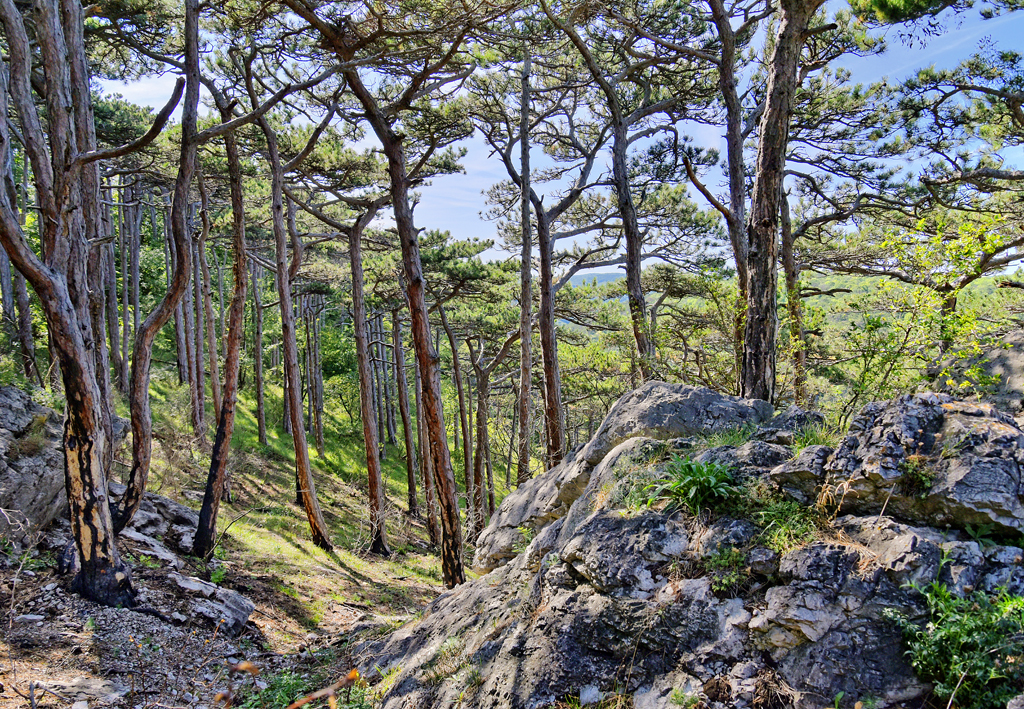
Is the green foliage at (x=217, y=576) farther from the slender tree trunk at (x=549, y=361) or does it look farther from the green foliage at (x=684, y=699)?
the green foliage at (x=684, y=699)

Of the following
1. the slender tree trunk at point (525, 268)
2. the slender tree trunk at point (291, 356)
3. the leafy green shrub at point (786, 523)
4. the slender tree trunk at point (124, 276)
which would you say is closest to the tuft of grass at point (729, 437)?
the leafy green shrub at point (786, 523)

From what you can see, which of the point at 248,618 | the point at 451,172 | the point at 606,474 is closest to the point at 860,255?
the point at 451,172

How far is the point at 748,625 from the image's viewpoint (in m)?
3.11

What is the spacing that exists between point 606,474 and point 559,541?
66cm

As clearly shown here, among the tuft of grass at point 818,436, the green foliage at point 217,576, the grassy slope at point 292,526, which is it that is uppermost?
the tuft of grass at point 818,436

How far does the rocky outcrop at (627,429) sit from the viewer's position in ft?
15.5

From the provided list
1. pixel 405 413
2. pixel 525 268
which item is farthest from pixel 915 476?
pixel 405 413

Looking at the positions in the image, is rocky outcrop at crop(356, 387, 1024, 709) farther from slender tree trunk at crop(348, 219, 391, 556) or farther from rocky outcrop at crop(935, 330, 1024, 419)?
slender tree trunk at crop(348, 219, 391, 556)

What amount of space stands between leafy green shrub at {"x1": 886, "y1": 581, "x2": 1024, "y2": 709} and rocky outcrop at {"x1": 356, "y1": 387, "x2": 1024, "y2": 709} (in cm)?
A: 7

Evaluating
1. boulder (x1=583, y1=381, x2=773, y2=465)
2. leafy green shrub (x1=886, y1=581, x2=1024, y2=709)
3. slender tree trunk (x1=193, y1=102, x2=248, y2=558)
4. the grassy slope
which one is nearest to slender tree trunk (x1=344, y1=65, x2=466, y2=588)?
the grassy slope

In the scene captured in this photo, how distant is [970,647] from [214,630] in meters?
6.38

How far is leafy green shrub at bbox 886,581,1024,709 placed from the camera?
2.37 metres

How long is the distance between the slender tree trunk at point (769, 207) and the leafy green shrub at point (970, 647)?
132 inches

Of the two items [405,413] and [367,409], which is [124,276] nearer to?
Answer: [405,413]
